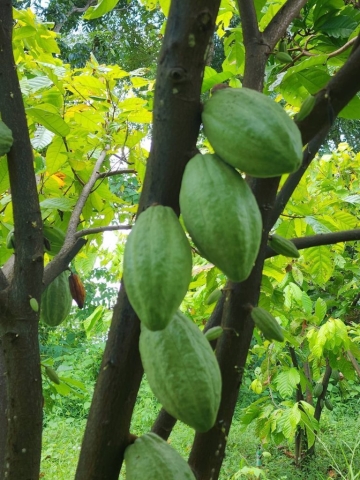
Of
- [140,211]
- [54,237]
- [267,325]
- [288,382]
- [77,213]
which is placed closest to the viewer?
[140,211]

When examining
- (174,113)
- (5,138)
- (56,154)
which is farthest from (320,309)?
(174,113)

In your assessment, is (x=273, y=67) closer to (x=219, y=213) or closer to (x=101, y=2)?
(x=101, y=2)

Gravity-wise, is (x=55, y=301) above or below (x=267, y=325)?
below

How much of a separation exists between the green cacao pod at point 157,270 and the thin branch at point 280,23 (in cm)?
64

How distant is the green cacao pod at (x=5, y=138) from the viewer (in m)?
0.95

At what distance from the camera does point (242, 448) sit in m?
5.01

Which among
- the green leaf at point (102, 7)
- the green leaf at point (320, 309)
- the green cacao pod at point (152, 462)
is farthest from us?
the green leaf at point (320, 309)

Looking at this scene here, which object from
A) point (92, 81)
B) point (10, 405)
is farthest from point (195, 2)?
point (92, 81)

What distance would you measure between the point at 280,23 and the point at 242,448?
4477 mm

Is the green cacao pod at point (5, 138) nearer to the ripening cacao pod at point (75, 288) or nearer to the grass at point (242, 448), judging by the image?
the ripening cacao pod at point (75, 288)

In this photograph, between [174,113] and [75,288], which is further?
[75,288]

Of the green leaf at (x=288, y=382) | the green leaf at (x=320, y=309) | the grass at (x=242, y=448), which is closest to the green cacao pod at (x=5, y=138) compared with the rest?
the green leaf at (x=320, y=309)

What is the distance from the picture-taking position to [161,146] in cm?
71

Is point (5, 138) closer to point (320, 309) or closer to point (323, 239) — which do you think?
point (323, 239)
